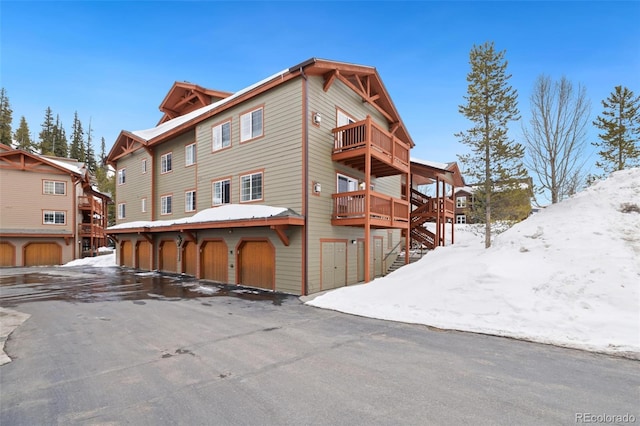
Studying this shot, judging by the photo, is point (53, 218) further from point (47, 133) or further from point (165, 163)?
point (47, 133)

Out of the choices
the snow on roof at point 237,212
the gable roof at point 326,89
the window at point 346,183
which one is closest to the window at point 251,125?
the gable roof at point 326,89

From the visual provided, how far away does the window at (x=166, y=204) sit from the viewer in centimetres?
2033

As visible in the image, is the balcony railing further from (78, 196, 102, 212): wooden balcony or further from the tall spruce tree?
(78, 196, 102, 212): wooden balcony

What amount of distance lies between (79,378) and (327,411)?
3948 mm

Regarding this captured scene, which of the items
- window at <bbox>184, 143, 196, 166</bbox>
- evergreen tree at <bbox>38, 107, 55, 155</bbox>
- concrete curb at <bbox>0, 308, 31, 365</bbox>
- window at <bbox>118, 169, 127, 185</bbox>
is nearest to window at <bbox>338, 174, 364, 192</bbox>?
window at <bbox>184, 143, 196, 166</bbox>

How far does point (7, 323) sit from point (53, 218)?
2730 centimetres

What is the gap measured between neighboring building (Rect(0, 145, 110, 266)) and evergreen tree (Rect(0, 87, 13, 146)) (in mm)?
35672

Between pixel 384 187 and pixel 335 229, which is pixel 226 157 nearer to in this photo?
pixel 335 229

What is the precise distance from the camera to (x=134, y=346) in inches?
240

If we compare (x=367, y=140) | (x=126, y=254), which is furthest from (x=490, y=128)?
(x=126, y=254)

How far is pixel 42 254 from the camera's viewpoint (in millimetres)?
28141

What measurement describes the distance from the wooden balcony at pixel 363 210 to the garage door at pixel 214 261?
21.5ft

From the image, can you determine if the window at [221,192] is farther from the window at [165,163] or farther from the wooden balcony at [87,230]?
the wooden balcony at [87,230]

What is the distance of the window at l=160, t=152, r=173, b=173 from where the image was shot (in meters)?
20.7
